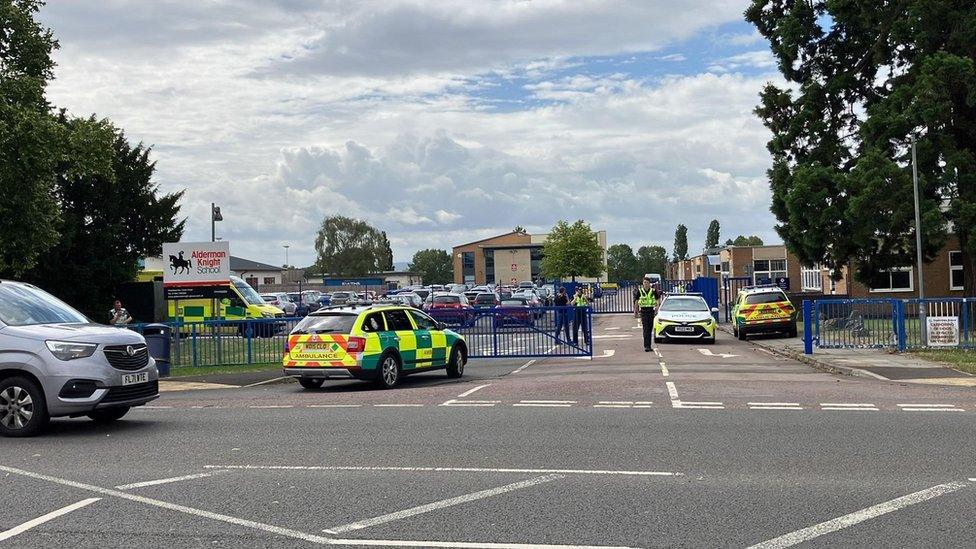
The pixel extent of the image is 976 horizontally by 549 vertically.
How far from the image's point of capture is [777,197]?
3616 centimetres

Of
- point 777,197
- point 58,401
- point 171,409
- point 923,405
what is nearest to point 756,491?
point 923,405

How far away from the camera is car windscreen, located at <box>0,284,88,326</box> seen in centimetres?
1135

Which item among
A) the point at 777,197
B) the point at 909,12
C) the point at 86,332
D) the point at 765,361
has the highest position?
the point at 909,12

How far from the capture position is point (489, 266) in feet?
477

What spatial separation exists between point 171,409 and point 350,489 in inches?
286

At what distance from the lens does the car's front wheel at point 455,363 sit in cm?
1889

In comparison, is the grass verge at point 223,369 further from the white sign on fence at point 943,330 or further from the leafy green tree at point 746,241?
the leafy green tree at point 746,241

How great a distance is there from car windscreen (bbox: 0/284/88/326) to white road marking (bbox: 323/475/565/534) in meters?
6.56

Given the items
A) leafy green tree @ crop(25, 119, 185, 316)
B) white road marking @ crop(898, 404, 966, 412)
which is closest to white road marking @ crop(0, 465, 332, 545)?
white road marking @ crop(898, 404, 966, 412)

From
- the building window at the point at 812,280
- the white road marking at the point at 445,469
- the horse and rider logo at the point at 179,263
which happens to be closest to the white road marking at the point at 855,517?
the white road marking at the point at 445,469

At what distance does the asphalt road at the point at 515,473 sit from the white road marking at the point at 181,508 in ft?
0.08

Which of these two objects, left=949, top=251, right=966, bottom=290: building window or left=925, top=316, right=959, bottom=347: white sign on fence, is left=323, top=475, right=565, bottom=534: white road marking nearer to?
left=925, top=316, right=959, bottom=347: white sign on fence

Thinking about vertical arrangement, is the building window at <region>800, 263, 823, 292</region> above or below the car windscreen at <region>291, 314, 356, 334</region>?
above

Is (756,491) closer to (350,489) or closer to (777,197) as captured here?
(350,489)
